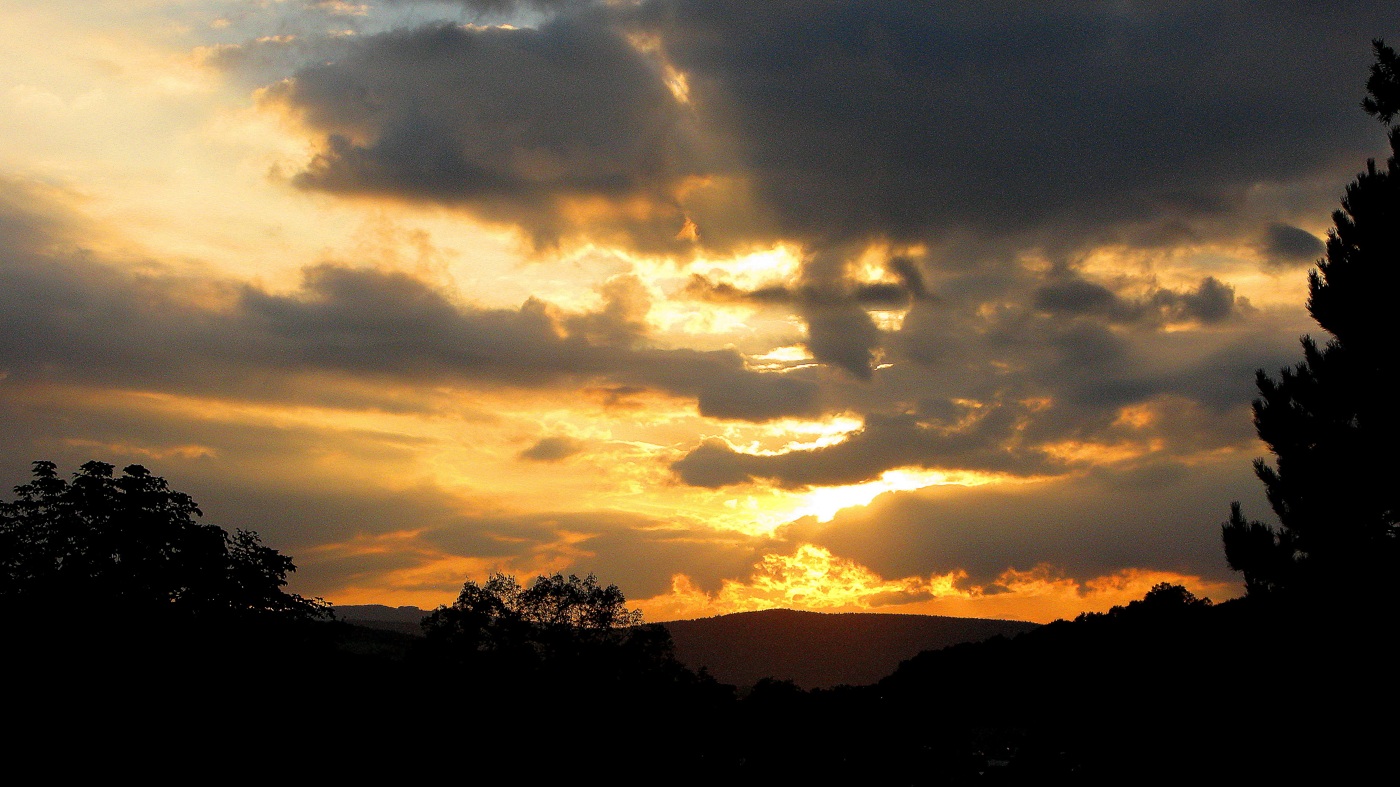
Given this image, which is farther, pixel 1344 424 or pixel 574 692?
pixel 574 692

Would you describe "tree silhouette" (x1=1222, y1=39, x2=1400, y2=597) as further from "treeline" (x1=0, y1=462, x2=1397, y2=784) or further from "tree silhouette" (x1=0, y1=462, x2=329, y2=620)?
"tree silhouette" (x1=0, y1=462, x2=329, y2=620)

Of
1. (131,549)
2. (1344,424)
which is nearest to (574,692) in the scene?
(131,549)

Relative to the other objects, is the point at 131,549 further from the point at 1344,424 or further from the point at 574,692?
the point at 1344,424

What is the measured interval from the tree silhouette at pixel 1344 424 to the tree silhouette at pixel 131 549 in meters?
44.9

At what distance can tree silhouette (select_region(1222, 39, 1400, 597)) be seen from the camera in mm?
42281

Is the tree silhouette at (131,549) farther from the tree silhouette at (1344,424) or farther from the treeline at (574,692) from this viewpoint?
the tree silhouette at (1344,424)

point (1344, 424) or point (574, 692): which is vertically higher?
point (1344, 424)

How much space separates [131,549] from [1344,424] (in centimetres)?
5311

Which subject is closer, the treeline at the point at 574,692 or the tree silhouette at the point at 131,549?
the treeline at the point at 574,692

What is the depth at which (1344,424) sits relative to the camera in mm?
45250

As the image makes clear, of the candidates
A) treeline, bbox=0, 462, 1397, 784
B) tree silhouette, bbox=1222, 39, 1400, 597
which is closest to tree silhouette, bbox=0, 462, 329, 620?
treeline, bbox=0, 462, 1397, 784

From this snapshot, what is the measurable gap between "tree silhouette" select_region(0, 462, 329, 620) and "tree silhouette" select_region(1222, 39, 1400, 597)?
1768 inches

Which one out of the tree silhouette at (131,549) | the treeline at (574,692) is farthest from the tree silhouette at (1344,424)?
the tree silhouette at (131,549)

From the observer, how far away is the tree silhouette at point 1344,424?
42.3 metres
